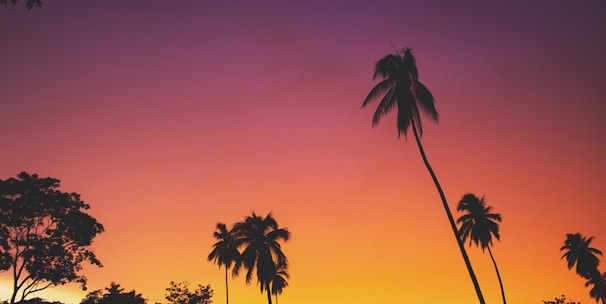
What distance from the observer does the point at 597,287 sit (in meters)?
60.1

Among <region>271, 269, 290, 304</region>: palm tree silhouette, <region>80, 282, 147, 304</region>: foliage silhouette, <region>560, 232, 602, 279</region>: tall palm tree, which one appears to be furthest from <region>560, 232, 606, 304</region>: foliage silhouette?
<region>80, 282, 147, 304</region>: foliage silhouette

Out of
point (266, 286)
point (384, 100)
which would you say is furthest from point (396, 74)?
point (266, 286)

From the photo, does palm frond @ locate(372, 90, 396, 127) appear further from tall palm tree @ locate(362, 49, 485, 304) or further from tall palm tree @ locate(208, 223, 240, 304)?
tall palm tree @ locate(208, 223, 240, 304)

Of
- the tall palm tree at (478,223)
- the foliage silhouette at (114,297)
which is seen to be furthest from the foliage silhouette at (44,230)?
the tall palm tree at (478,223)

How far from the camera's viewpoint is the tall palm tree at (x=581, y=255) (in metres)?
54.7

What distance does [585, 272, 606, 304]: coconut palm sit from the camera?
58716 mm

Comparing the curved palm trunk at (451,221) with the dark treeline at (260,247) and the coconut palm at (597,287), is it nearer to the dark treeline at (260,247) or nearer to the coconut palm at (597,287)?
the dark treeline at (260,247)

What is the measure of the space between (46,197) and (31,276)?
6756mm

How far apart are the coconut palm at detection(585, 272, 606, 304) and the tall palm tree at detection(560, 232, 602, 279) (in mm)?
2384

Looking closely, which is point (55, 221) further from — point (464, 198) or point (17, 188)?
point (464, 198)

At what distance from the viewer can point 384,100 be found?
2588cm

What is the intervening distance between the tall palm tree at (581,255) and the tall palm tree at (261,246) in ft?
160

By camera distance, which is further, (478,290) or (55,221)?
(55,221)

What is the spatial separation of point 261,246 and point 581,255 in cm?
5219
